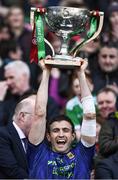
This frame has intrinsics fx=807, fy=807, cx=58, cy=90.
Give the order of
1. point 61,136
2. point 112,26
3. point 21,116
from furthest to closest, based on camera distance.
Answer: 1. point 112,26
2. point 21,116
3. point 61,136

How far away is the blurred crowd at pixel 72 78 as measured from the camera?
8.92 metres

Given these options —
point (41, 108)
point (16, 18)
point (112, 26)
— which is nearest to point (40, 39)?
point (41, 108)

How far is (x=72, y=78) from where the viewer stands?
11047 mm

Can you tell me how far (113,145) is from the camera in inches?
340

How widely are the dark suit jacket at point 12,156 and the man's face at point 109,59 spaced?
138 inches

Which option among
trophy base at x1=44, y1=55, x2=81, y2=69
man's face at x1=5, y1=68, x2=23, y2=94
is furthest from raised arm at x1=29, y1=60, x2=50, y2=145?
man's face at x1=5, y1=68, x2=23, y2=94

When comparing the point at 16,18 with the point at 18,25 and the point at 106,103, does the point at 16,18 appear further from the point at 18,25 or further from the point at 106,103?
the point at 106,103

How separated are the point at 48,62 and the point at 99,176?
5.08ft

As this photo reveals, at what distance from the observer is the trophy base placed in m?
7.46

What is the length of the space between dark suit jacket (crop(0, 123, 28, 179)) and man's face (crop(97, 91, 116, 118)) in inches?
87.8

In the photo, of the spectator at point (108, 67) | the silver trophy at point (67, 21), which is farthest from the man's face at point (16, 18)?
the silver trophy at point (67, 21)

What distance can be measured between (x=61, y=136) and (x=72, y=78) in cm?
324

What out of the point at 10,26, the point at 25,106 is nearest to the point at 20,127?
the point at 25,106

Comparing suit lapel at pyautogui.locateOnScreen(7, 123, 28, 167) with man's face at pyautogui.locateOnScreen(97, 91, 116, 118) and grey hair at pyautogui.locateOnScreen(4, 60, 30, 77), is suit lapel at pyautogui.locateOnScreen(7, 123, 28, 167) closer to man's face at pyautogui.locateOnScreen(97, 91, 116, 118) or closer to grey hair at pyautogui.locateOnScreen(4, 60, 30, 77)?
man's face at pyautogui.locateOnScreen(97, 91, 116, 118)
